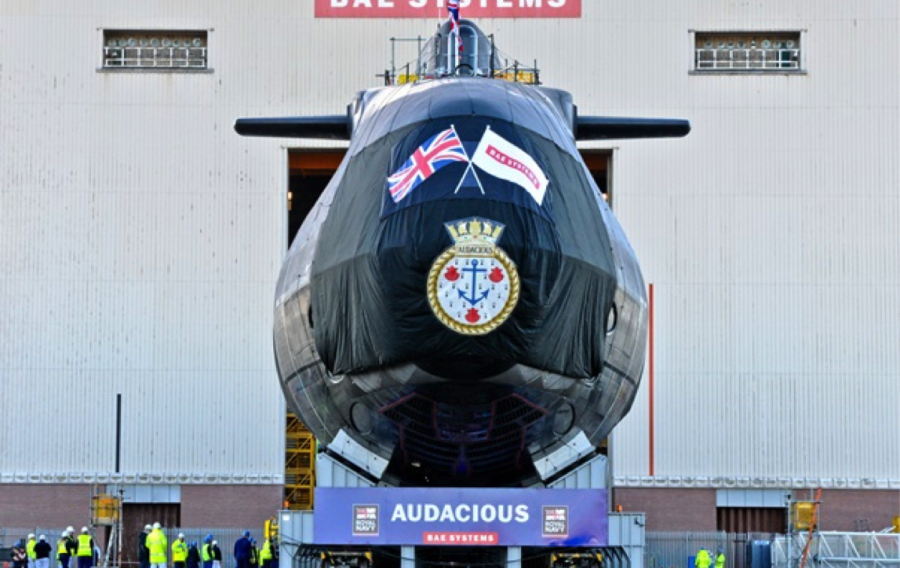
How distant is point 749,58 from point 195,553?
2219 centimetres

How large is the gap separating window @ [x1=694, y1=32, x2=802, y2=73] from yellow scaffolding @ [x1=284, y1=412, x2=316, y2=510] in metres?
18.0

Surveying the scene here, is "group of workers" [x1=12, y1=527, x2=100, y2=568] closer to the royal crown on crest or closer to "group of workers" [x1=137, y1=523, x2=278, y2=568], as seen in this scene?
"group of workers" [x1=137, y1=523, x2=278, y2=568]

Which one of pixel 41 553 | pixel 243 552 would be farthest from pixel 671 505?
pixel 41 553

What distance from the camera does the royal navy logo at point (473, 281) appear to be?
17203 millimetres

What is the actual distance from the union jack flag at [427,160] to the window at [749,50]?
3531 cm

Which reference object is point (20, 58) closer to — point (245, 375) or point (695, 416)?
point (245, 375)

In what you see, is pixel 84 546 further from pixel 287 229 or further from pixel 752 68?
pixel 752 68

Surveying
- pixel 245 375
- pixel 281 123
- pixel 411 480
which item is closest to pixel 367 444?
pixel 411 480

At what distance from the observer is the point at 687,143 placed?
5188 cm

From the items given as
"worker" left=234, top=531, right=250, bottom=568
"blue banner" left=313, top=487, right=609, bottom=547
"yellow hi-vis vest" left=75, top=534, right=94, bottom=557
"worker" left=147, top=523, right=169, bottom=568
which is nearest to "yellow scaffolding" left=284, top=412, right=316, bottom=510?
"yellow hi-vis vest" left=75, top=534, right=94, bottom=557

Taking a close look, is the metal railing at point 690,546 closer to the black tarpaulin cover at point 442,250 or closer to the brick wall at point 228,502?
the brick wall at point 228,502

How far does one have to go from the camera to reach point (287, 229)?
51750 millimetres

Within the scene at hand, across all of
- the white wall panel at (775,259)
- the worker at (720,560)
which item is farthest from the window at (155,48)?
the worker at (720,560)

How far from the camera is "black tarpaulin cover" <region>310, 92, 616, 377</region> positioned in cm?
1750
